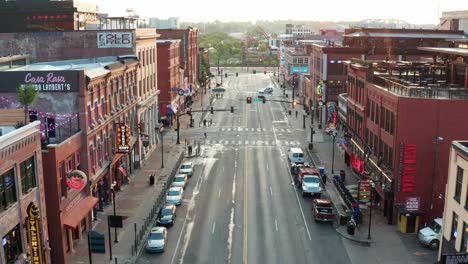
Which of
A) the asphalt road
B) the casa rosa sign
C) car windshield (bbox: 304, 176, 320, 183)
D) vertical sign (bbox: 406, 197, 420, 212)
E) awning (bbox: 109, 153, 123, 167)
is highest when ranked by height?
the casa rosa sign

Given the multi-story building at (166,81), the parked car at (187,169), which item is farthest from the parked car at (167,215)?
the multi-story building at (166,81)

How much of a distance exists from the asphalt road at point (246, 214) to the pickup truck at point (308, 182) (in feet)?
2.75

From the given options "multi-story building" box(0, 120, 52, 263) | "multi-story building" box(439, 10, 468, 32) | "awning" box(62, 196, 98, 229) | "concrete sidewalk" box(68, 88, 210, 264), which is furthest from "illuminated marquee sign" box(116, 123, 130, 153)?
A: "multi-story building" box(439, 10, 468, 32)

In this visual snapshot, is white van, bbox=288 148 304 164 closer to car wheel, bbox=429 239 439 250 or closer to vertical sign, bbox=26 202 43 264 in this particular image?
car wheel, bbox=429 239 439 250

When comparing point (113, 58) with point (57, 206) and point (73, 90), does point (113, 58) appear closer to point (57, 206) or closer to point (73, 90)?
point (73, 90)

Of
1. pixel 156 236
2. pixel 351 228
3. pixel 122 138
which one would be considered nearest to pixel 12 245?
pixel 156 236

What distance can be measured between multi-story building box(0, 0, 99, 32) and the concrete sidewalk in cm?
2183

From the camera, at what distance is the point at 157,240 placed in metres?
39.2

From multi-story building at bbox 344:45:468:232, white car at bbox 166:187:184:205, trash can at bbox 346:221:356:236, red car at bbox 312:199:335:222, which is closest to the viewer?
trash can at bbox 346:221:356:236

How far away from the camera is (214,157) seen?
231 feet

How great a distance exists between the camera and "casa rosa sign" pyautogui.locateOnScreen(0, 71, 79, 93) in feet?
133

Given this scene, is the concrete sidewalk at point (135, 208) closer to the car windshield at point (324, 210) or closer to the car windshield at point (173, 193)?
the car windshield at point (173, 193)

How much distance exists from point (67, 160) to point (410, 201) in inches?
1085

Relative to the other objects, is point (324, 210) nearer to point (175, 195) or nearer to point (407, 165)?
point (407, 165)
